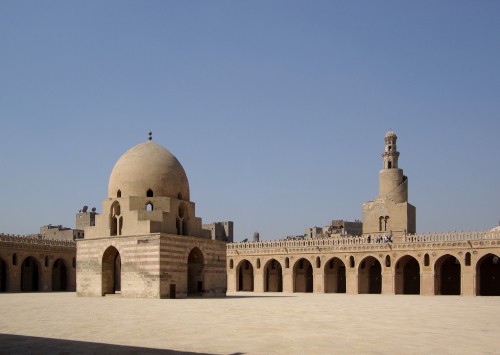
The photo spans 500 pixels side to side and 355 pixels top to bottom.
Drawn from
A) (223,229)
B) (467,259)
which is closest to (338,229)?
(223,229)

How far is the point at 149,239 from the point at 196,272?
14.4 ft

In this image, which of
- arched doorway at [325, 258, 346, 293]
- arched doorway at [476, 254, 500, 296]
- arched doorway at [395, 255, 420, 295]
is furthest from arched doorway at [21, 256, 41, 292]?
arched doorway at [476, 254, 500, 296]

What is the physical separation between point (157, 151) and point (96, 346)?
19946mm

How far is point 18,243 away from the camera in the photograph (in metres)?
38.2

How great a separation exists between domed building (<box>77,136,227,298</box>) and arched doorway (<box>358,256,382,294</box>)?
1192 centimetres

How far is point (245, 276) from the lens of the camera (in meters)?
46.2

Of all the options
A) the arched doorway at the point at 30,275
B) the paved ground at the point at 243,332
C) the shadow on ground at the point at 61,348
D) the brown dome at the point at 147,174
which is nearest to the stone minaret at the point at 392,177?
the brown dome at the point at 147,174

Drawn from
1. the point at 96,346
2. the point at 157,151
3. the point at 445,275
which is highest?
the point at 157,151

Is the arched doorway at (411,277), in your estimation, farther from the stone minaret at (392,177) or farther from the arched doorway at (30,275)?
the arched doorway at (30,275)

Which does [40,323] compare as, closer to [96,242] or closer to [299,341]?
[299,341]

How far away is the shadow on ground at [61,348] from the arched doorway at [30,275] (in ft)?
101

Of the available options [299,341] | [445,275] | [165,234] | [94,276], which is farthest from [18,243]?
[299,341]

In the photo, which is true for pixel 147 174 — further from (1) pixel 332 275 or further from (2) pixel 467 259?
(2) pixel 467 259

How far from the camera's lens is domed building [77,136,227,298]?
2655cm
